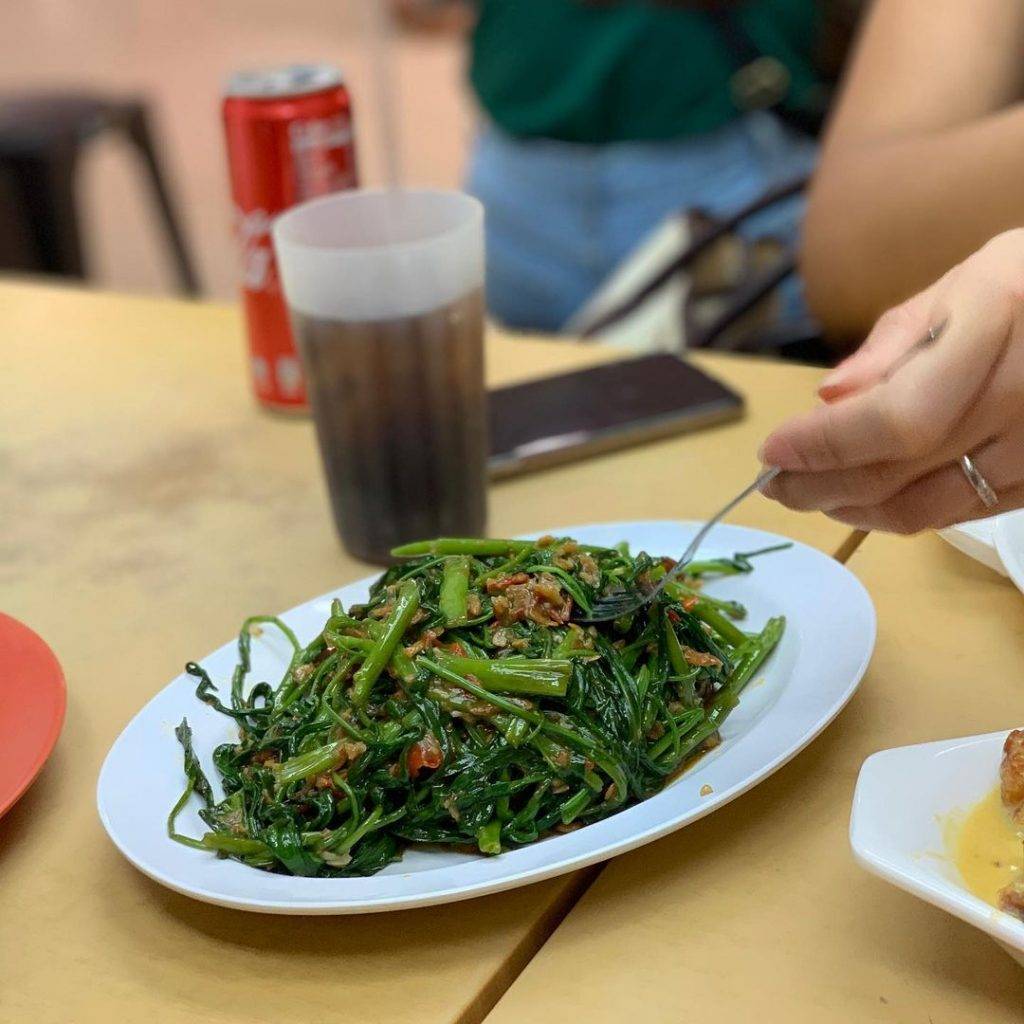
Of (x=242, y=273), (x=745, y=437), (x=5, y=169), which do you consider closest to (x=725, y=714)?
(x=745, y=437)

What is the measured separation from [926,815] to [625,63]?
170 cm

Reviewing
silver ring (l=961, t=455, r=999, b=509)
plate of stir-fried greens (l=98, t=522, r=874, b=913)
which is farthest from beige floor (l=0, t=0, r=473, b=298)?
silver ring (l=961, t=455, r=999, b=509)

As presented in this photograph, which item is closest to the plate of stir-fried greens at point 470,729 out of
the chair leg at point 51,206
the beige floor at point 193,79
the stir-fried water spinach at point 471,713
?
the stir-fried water spinach at point 471,713

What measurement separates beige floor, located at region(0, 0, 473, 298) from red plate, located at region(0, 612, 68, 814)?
339cm

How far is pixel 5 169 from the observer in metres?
3.15

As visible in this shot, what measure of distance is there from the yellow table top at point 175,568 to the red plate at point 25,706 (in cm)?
5

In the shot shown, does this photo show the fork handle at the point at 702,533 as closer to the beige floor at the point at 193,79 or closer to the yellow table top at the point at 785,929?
the yellow table top at the point at 785,929

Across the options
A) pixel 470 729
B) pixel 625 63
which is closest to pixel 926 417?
pixel 470 729

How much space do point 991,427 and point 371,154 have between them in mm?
4093

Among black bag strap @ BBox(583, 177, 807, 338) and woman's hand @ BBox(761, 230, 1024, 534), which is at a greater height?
woman's hand @ BBox(761, 230, 1024, 534)

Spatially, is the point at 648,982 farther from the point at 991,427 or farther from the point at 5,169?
the point at 5,169

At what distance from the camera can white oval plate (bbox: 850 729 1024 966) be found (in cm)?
60

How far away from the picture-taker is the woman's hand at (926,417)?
0.75 meters

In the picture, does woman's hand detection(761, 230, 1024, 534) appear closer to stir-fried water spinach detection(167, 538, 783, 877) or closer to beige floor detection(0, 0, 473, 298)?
stir-fried water spinach detection(167, 538, 783, 877)
